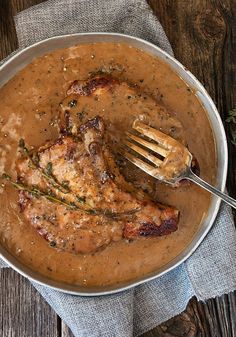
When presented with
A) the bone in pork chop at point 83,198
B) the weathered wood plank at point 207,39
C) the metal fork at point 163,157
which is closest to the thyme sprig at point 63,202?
the bone in pork chop at point 83,198

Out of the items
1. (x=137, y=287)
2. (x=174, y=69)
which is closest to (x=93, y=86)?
(x=174, y=69)

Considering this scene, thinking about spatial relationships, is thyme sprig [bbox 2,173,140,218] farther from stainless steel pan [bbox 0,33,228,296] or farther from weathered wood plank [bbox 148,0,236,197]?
weathered wood plank [bbox 148,0,236,197]

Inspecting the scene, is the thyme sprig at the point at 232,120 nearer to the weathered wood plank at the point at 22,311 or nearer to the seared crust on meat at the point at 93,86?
the seared crust on meat at the point at 93,86

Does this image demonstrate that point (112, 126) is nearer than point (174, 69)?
Yes

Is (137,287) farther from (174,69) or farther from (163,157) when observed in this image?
(174,69)

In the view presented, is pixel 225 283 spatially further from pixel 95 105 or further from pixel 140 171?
pixel 95 105

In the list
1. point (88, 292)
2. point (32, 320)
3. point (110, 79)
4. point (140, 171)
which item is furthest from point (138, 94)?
point (32, 320)

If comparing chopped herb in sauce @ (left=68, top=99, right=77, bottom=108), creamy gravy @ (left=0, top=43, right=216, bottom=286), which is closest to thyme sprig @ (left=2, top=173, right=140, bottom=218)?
creamy gravy @ (left=0, top=43, right=216, bottom=286)
